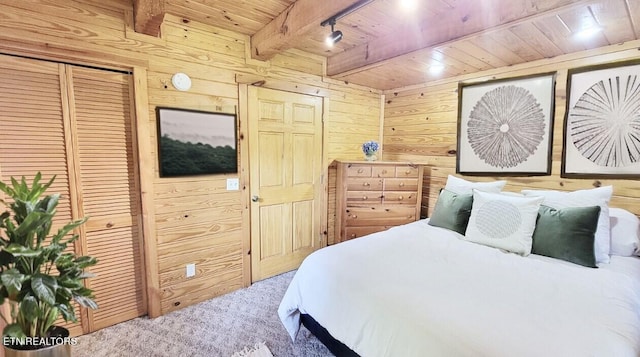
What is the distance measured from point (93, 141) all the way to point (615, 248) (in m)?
3.61

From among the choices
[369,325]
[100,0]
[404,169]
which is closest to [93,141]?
[100,0]

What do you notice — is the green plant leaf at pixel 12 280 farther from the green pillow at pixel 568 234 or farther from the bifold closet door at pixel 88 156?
the green pillow at pixel 568 234

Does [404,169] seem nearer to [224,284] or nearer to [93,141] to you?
[224,284]

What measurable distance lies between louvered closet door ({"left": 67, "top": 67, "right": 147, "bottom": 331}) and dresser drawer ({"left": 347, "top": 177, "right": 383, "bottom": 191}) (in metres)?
1.95

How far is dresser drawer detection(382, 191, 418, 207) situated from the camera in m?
3.12

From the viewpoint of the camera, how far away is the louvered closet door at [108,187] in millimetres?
1922

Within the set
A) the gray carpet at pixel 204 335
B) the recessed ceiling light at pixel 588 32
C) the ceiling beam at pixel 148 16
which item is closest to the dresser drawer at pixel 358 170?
the gray carpet at pixel 204 335

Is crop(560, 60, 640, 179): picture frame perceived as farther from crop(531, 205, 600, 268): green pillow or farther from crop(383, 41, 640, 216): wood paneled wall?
crop(531, 205, 600, 268): green pillow

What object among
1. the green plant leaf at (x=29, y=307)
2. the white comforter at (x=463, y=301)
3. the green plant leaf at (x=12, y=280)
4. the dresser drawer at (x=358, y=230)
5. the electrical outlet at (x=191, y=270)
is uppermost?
the green plant leaf at (x=12, y=280)

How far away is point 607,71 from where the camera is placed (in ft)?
6.95

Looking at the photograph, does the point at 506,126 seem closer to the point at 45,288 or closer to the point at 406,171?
the point at 406,171

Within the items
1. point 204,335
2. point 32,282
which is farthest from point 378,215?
point 32,282

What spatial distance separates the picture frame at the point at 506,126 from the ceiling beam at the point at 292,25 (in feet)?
6.14

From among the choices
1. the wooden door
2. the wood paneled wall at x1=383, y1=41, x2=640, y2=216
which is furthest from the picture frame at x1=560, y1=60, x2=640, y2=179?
the wooden door
